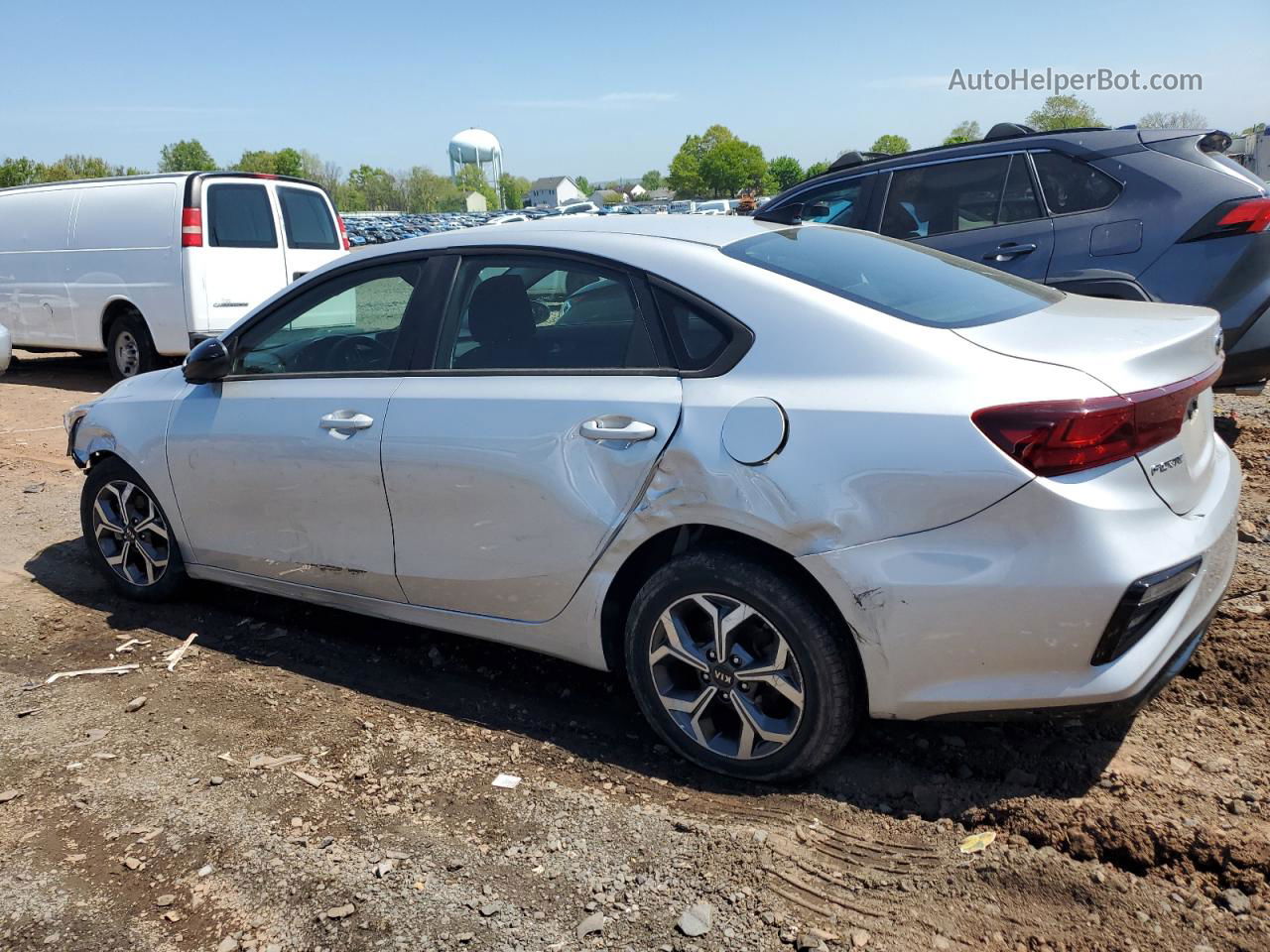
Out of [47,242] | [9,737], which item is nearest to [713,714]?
[9,737]

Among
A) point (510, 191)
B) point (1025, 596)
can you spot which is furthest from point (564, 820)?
point (510, 191)

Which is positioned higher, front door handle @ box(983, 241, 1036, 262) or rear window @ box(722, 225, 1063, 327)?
rear window @ box(722, 225, 1063, 327)

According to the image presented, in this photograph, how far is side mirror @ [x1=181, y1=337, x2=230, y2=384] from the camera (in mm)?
4238

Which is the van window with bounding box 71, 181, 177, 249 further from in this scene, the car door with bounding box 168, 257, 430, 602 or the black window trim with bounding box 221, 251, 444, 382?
the black window trim with bounding box 221, 251, 444, 382

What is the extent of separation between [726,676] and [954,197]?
4757 mm

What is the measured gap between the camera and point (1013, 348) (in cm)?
278

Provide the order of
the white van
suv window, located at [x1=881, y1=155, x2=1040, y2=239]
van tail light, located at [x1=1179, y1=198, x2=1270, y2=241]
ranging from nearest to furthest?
van tail light, located at [x1=1179, y1=198, x2=1270, y2=241]
suv window, located at [x1=881, y1=155, x2=1040, y2=239]
the white van

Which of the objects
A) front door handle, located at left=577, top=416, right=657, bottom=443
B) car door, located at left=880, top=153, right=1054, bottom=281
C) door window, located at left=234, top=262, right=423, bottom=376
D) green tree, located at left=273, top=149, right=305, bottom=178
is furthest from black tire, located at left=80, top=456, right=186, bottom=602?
green tree, located at left=273, top=149, right=305, bottom=178

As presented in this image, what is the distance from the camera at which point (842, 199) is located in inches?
289

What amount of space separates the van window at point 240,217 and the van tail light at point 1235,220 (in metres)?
8.88

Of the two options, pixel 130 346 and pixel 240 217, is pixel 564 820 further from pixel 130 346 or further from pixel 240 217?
pixel 130 346

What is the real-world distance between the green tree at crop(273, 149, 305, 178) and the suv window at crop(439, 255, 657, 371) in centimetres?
12364

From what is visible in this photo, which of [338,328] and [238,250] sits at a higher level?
[238,250]

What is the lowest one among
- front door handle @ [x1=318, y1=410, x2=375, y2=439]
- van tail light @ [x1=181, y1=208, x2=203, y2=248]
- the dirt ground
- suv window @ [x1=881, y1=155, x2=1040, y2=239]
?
the dirt ground
